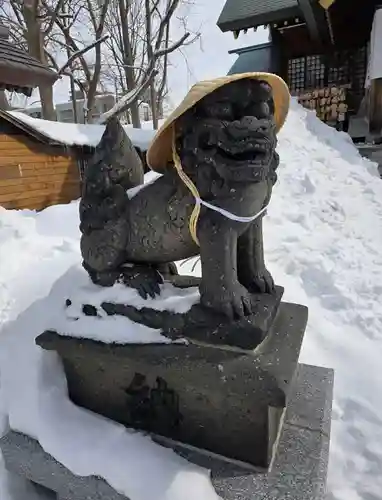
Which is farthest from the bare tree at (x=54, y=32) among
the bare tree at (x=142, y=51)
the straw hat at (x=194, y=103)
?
the straw hat at (x=194, y=103)

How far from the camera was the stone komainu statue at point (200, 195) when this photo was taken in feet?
3.08

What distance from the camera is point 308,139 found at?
18.8 feet

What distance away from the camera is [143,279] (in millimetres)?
1271

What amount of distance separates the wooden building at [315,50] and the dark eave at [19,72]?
3885 mm

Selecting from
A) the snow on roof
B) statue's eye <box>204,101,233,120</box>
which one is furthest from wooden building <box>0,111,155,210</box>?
statue's eye <box>204,101,233,120</box>

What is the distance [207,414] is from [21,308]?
1.50m

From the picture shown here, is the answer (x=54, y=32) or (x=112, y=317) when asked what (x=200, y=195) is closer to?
(x=112, y=317)

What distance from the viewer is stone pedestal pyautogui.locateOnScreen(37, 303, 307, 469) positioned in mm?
1044

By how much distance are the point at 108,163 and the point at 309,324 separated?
171 cm

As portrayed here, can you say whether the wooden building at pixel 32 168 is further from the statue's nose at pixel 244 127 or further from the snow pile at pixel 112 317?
the statue's nose at pixel 244 127

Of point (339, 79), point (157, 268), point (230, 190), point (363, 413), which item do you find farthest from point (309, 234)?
point (339, 79)

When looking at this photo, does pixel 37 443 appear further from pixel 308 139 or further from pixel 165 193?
pixel 308 139

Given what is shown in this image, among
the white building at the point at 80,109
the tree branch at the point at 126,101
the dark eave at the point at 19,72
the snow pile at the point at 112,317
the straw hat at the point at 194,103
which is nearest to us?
the straw hat at the point at 194,103

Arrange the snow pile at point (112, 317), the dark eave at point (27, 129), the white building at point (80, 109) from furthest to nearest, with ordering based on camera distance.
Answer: the white building at point (80, 109) < the dark eave at point (27, 129) < the snow pile at point (112, 317)
